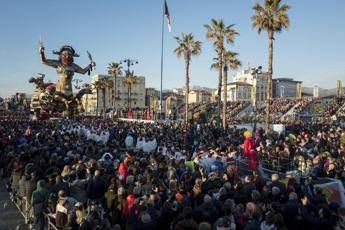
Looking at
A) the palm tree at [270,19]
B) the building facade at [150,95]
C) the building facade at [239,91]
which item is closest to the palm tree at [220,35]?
the palm tree at [270,19]

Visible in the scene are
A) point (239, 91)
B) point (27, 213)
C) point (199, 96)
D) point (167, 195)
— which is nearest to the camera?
point (167, 195)

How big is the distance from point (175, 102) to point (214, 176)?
330 ft

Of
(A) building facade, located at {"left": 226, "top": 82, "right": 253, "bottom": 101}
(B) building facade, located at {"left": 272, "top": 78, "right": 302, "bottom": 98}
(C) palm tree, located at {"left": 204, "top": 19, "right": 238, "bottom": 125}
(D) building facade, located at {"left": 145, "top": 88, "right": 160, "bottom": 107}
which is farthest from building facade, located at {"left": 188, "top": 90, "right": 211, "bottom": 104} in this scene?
(C) palm tree, located at {"left": 204, "top": 19, "right": 238, "bottom": 125}

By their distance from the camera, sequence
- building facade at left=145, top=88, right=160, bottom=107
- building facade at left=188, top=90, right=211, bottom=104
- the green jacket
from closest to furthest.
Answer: the green jacket < building facade at left=188, top=90, right=211, bottom=104 < building facade at left=145, top=88, right=160, bottom=107

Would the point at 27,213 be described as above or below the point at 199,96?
below

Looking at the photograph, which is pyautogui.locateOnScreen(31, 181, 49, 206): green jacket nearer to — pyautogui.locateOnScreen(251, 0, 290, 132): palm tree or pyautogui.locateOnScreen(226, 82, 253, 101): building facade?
pyautogui.locateOnScreen(251, 0, 290, 132): palm tree

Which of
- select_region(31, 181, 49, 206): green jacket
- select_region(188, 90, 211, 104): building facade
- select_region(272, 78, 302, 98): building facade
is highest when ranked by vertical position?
select_region(272, 78, 302, 98): building facade

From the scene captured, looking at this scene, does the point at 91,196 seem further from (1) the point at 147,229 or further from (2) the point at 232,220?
(2) the point at 232,220

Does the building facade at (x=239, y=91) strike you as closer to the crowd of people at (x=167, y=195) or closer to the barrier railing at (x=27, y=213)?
the crowd of people at (x=167, y=195)

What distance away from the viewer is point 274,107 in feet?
190

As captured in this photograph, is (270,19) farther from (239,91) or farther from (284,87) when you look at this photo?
(284,87)

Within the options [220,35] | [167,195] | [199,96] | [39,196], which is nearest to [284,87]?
[199,96]

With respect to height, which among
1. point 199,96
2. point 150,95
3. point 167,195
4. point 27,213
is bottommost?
point 27,213

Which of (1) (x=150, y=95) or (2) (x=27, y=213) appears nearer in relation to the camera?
(2) (x=27, y=213)
